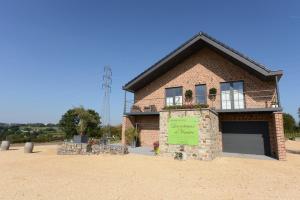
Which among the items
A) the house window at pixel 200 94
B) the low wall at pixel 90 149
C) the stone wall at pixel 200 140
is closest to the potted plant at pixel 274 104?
the stone wall at pixel 200 140

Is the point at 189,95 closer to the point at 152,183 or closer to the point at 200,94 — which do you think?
the point at 200,94

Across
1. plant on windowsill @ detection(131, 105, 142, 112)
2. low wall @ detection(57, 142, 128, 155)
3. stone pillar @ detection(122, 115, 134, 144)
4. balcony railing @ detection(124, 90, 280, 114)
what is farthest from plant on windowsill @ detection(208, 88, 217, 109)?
low wall @ detection(57, 142, 128, 155)

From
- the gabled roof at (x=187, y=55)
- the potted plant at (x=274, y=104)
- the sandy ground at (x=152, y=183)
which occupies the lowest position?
the sandy ground at (x=152, y=183)

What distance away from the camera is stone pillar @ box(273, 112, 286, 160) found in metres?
11.9

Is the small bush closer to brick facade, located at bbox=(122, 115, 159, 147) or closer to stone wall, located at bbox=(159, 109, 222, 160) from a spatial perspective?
brick facade, located at bbox=(122, 115, 159, 147)

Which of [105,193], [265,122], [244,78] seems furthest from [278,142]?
[105,193]

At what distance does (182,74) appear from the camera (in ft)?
58.1

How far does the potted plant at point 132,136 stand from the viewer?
56.9 ft

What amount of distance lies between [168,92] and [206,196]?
43.0 ft

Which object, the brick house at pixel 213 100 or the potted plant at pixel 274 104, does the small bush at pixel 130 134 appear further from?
the potted plant at pixel 274 104

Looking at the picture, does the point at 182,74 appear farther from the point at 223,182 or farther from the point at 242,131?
the point at 223,182

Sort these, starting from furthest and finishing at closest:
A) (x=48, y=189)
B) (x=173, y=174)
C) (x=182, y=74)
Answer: (x=182, y=74) → (x=173, y=174) → (x=48, y=189)

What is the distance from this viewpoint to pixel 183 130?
41.1ft

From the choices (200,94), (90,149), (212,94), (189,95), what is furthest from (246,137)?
(90,149)
